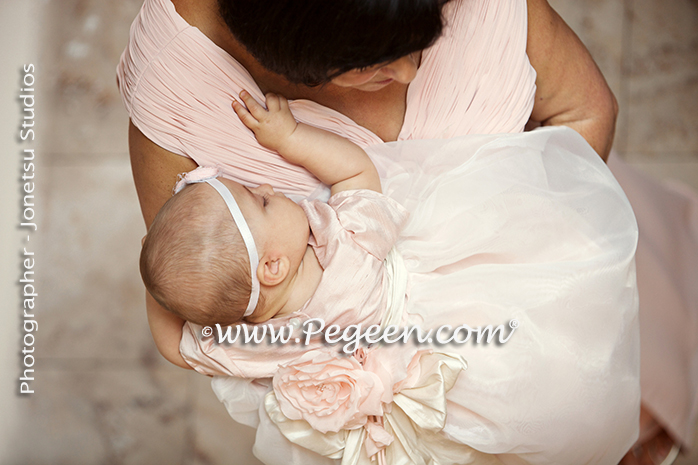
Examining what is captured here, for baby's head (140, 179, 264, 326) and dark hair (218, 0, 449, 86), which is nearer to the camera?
dark hair (218, 0, 449, 86)

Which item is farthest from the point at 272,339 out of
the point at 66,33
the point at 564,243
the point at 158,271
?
the point at 66,33

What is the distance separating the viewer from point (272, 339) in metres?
0.93

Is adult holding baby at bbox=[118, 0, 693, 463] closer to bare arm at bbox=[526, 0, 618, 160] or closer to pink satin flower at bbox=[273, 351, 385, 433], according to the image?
bare arm at bbox=[526, 0, 618, 160]

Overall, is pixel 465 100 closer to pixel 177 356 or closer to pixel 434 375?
pixel 434 375

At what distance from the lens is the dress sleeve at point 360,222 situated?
0.91 m

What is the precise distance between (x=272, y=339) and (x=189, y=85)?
0.47m

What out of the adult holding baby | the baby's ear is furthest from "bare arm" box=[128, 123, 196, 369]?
the baby's ear

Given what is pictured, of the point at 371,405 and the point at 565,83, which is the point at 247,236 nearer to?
the point at 371,405

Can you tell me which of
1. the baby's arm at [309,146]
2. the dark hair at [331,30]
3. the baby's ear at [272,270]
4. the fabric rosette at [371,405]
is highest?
the dark hair at [331,30]

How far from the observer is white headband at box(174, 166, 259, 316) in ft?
2.89

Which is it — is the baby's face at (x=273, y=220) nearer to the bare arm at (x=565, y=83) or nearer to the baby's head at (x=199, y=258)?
the baby's head at (x=199, y=258)

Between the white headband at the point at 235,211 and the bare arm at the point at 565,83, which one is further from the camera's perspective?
the bare arm at the point at 565,83

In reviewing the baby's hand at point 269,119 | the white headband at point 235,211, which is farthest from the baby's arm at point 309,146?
the white headband at point 235,211

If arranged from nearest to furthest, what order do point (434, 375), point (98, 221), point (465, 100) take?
point (434, 375) < point (465, 100) < point (98, 221)
